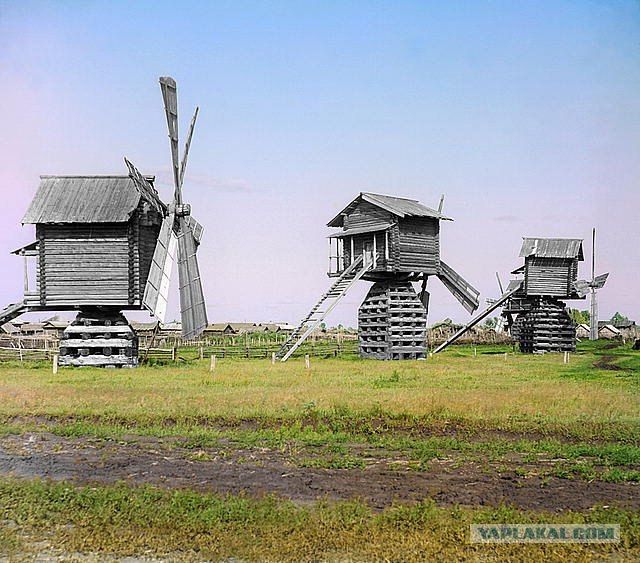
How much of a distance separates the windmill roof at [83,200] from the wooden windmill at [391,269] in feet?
33.9

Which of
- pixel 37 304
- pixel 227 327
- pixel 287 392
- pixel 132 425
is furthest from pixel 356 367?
pixel 227 327

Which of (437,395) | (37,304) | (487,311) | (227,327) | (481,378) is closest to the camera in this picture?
(437,395)

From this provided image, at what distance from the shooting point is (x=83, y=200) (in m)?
30.3

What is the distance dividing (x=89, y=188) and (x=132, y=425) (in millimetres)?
16575

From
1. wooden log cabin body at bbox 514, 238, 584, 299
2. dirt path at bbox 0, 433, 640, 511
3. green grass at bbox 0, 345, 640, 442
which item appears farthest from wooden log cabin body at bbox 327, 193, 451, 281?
dirt path at bbox 0, 433, 640, 511

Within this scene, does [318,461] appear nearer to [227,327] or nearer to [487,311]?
[487,311]

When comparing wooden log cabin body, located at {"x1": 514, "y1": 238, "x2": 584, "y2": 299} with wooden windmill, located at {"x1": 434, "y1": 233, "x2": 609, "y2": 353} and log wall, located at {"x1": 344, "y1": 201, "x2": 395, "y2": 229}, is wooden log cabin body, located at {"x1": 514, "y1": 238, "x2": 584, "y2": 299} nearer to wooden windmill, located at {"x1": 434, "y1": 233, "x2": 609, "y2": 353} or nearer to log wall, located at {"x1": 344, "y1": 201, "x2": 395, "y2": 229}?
wooden windmill, located at {"x1": 434, "y1": 233, "x2": 609, "y2": 353}

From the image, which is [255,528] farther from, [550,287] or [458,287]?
[550,287]

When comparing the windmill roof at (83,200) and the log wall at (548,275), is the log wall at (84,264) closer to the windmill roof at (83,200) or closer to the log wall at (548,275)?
the windmill roof at (83,200)

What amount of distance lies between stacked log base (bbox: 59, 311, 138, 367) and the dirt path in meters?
16.6

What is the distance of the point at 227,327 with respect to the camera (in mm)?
98812

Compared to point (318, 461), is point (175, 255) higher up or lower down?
higher up

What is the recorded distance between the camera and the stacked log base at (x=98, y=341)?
101ft

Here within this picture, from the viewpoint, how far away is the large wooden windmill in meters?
29.1
